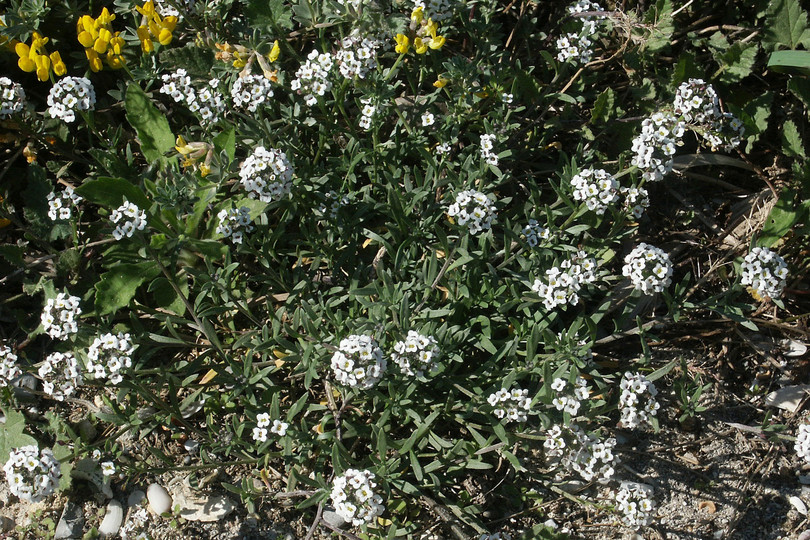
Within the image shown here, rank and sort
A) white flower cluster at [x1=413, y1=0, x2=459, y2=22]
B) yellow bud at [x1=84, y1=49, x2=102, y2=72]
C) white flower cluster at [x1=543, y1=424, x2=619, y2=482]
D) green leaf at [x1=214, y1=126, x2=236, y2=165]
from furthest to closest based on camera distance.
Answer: yellow bud at [x1=84, y1=49, x2=102, y2=72], green leaf at [x1=214, y1=126, x2=236, y2=165], white flower cluster at [x1=413, y1=0, x2=459, y2=22], white flower cluster at [x1=543, y1=424, x2=619, y2=482]

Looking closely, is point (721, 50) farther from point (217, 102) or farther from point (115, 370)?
point (115, 370)

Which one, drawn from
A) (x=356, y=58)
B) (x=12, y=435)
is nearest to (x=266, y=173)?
(x=356, y=58)

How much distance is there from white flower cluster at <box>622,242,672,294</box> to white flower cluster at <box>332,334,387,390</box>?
1486 millimetres

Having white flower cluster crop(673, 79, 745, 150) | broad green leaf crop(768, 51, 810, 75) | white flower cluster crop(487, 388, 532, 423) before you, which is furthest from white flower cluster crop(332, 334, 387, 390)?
broad green leaf crop(768, 51, 810, 75)

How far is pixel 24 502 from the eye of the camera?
438 centimetres

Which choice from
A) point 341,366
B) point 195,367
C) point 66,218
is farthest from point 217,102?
point 341,366

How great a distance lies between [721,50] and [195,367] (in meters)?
4.45

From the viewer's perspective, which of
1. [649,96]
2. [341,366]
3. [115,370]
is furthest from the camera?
[649,96]

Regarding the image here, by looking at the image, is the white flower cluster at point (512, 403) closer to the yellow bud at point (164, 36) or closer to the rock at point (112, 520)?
the rock at point (112, 520)

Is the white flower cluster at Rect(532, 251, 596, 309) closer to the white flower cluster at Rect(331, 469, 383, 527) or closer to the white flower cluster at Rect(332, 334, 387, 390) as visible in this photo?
the white flower cluster at Rect(332, 334, 387, 390)

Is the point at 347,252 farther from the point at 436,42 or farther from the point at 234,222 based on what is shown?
the point at 436,42

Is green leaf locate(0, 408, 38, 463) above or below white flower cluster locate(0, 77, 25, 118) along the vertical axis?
below

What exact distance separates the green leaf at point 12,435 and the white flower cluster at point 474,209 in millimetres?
2929

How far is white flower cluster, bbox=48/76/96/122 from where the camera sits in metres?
4.42
